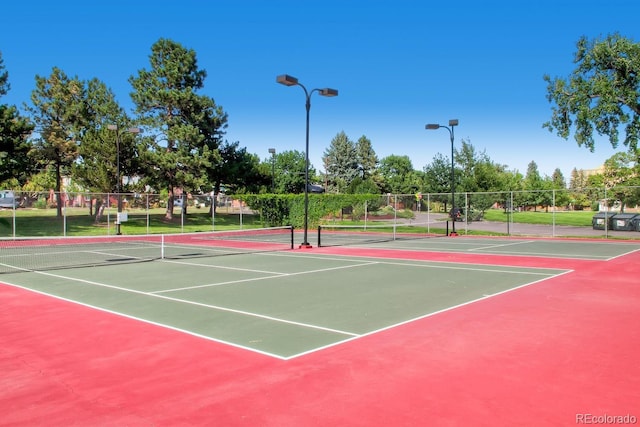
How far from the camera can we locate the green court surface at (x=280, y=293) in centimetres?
733

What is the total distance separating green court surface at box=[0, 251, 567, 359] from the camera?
24.1ft

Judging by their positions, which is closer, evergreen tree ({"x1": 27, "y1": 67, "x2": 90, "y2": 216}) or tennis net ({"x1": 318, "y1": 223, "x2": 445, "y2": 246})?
tennis net ({"x1": 318, "y1": 223, "x2": 445, "y2": 246})

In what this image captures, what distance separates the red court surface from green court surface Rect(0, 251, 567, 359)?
507mm

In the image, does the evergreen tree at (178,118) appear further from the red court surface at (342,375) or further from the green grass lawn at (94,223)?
the red court surface at (342,375)

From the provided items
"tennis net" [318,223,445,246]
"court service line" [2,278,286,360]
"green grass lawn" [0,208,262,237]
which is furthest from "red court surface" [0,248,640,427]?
"green grass lawn" [0,208,262,237]

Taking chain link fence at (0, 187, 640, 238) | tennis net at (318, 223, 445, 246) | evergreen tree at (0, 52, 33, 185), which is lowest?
tennis net at (318, 223, 445, 246)

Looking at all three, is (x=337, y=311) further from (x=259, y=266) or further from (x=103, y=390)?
(x=259, y=266)

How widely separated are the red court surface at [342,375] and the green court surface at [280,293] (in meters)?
0.51

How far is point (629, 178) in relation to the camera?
58.0 m

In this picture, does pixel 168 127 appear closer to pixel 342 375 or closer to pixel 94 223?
pixel 94 223

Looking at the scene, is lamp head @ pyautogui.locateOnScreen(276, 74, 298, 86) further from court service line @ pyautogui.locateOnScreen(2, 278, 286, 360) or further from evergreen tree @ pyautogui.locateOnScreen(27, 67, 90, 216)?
evergreen tree @ pyautogui.locateOnScreen(27, 67, 90, 216)

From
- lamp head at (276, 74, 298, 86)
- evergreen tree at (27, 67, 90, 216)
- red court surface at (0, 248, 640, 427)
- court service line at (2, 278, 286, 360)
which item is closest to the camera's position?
red court surface at (0, 248, 640, 427)

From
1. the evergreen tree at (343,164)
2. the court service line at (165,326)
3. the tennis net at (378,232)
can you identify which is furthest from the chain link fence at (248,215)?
the evergreen tree at (343,164)

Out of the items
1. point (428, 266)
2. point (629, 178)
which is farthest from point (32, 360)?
point (629, 178)
